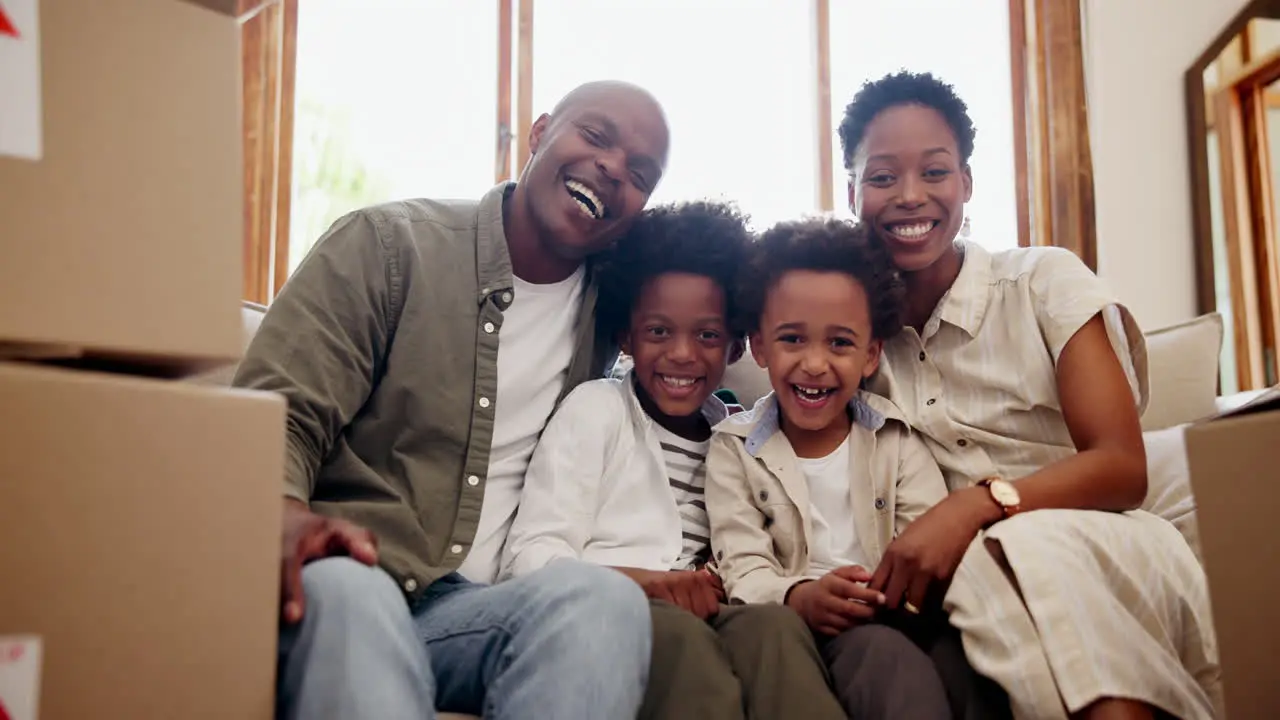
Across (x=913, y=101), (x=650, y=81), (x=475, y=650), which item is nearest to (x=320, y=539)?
(x=475, y=650)

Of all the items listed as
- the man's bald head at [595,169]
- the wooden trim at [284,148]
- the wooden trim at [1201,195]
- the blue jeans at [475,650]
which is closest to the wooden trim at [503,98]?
the wooden trim at [284,148]

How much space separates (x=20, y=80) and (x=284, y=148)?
258 centimetres

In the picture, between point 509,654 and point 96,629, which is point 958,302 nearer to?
point 509,654

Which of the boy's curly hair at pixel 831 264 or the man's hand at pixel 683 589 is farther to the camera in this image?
the boy's curly hair at pixel 831 264

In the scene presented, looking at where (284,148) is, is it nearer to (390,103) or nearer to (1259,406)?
(390,103)

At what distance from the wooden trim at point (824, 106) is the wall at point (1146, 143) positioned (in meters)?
0.79

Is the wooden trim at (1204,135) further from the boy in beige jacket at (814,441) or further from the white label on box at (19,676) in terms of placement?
the white label on box at (19,676)

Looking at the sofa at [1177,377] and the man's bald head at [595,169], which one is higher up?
the man's bald head at [595,169]

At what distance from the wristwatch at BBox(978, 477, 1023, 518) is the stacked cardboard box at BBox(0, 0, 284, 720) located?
0.79 m

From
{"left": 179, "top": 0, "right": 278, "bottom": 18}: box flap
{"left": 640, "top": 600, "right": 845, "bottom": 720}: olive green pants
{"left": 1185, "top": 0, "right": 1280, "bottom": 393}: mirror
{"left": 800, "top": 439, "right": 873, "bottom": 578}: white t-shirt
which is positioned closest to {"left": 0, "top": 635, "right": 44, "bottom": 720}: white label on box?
{"left": 179, "top": 0, "right": 278, "bottom": 18}: box flap

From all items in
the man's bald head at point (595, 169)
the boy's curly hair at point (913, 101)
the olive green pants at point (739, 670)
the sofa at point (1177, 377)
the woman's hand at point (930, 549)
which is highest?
the boy's curly hair at point (913, 101)

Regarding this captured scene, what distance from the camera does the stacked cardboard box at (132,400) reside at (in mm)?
581

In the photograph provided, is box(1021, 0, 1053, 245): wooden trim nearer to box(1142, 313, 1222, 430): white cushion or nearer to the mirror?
the mirror

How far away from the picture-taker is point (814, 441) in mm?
1381
